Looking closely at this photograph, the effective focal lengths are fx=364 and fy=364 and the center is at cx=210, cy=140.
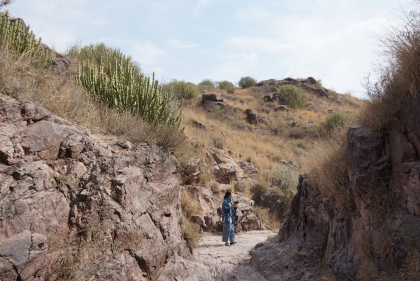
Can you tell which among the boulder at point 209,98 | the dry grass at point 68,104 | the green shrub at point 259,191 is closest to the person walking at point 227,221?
the dry grass at point 68,104

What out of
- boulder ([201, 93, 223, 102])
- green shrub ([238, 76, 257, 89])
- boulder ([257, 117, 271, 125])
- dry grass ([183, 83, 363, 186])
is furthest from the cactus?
green shrub ([238, 76, 257, 89])

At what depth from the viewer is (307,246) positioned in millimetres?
6645

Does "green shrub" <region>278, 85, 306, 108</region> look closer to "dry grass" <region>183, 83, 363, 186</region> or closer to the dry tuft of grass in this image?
"dry grass" <region>183, 83, 363, 186</region>

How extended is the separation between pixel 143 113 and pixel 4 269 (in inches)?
211

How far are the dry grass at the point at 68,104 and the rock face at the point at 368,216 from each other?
3098 mm

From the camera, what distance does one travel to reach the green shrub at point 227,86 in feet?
103

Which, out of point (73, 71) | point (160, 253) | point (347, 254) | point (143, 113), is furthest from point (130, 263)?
point (73, 71)

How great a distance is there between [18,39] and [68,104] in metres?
3.36

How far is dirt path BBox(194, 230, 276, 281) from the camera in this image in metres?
6.82

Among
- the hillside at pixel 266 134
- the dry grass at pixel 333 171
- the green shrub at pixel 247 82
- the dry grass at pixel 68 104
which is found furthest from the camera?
the green shrub at pixel 247 82

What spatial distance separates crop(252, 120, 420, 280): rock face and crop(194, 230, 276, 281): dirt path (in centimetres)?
53

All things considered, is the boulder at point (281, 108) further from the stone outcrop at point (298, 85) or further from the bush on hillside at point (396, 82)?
the bush on hillside at point (396, 82)

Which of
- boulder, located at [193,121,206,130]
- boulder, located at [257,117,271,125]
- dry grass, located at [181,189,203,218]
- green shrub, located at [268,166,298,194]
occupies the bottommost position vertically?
dry grass, located at [181,189,203,218]

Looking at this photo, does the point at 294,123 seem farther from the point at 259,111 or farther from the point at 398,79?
the point at 398,79
